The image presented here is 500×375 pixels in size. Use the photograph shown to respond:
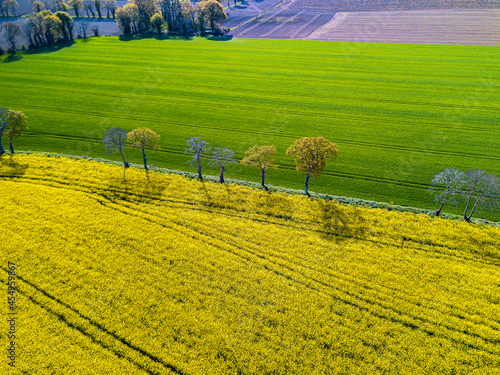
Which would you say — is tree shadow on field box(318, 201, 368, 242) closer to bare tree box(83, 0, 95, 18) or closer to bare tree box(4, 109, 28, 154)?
bare tree box(4, 109, 28, 154)

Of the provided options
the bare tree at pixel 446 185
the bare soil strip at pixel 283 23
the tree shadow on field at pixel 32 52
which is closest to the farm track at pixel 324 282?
the bare tree at pixel 446 185

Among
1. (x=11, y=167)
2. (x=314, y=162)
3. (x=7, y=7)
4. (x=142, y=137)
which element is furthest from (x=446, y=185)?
(x=7, y=7)

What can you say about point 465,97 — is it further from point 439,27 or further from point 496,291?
point 439,27

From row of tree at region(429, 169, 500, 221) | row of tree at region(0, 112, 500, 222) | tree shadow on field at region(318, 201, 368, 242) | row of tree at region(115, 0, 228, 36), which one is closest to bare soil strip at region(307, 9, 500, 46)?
row of tree at region(115, 0, 228, 36)

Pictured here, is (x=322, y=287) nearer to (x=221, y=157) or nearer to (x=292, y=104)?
(x=221, y=157)

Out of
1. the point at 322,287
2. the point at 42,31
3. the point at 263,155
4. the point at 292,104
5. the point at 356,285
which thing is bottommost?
the point at 322,287

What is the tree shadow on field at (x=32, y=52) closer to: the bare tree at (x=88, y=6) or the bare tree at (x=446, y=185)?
the bare tree at (x=88, y=6)

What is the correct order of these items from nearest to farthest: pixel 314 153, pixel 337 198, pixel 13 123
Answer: pixel 314 153 → pixel 337 198 → pixel 13 123
